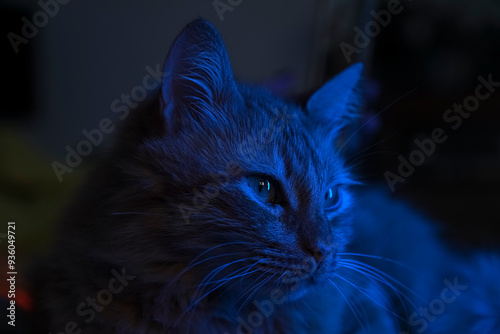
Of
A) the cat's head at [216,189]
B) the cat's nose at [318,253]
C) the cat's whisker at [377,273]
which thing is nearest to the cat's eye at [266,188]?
the cat's head at [216,189]

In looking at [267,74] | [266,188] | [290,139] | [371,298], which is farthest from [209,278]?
[267,74]

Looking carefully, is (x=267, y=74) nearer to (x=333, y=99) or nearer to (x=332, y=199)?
(x=333, y=99)

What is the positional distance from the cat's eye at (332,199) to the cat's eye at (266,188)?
6.7 inches

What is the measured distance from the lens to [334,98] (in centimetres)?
121

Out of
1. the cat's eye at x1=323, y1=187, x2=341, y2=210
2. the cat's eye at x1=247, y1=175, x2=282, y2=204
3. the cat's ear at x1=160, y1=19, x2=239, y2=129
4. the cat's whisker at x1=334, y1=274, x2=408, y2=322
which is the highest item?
the cat's ear at x1=160, y1=19, x2=239, y2=129

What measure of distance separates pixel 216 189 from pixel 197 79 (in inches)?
9.6

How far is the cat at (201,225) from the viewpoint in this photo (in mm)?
864

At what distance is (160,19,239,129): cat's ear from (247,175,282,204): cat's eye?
0.17 meters

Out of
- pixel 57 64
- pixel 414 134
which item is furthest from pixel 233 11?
pixel 414 134

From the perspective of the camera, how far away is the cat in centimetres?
86

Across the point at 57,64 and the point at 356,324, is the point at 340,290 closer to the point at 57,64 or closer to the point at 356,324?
the point at 356,324

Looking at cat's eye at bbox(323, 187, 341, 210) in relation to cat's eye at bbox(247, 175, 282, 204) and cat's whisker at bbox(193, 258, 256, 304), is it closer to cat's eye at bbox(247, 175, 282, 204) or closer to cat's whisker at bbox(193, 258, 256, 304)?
cat's eye at bbox(247, 175, 282, 204)

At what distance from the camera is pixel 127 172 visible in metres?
0.91

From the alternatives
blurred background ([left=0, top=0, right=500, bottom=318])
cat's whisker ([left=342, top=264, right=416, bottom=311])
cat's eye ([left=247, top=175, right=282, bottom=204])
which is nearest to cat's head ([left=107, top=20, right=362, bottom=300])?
cat's eye ([left=247, top=175, right=282, bottom=204])
